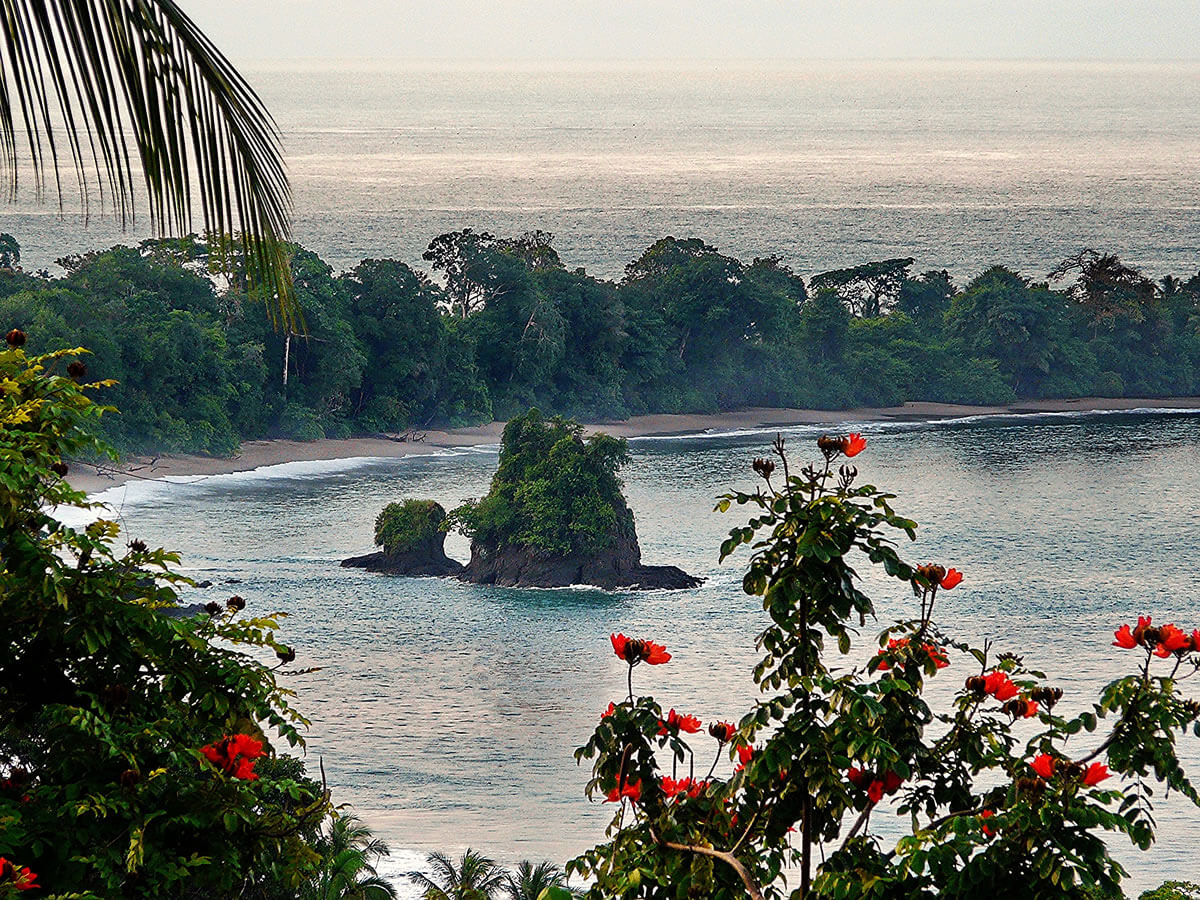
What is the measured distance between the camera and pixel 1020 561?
48500 millimetres

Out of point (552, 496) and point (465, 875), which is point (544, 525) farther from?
point (465, 875)

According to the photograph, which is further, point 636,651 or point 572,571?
point 572,571

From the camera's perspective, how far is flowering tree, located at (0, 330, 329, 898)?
4.96 meters

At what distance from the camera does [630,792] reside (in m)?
5.04

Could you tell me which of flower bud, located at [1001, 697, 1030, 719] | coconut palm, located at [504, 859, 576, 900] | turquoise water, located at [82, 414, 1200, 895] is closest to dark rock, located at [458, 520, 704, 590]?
turquoise water, located at [82, 414, 1200, 895]

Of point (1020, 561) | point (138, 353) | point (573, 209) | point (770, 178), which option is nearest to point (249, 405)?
point (138, 353)

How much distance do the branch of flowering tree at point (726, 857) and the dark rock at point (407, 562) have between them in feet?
132

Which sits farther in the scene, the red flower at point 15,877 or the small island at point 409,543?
the small island at point 409,543

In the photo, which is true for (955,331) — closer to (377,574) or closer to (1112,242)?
(377,574)

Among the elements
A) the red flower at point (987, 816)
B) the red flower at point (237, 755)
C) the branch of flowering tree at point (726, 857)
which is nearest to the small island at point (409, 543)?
the red flower at point (237, 755)

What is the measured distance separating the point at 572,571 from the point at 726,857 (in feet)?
130

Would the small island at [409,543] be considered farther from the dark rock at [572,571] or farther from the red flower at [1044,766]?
the red flower at [1044,766]

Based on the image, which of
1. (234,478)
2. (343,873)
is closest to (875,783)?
(343,873)

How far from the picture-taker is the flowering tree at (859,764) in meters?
4.21
